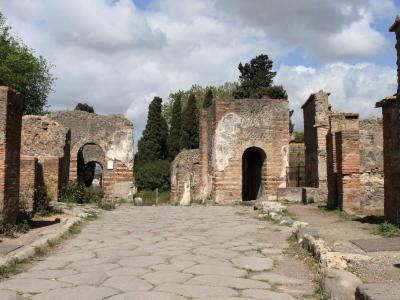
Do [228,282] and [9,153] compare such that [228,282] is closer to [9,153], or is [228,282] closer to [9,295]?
[9,295]

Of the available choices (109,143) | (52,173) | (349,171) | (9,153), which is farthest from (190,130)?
(9,153)

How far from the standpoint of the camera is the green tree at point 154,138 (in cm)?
4062

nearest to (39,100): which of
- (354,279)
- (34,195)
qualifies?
(34,195)

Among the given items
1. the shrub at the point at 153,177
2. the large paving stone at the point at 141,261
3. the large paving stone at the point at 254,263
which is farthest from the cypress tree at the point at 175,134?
the large paving stone at the point at 254,263

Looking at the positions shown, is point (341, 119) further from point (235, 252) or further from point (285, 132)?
point (235, 252)

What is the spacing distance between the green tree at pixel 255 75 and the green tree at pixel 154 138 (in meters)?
6.93

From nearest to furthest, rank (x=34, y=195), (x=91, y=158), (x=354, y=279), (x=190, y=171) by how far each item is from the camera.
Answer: (x=354, y=279) → (x=34, y=195) → (x=190, y=171) → (x=91, y=158)

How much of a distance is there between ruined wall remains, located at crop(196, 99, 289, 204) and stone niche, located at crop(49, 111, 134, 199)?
3670 millimetres

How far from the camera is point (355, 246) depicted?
6348mm

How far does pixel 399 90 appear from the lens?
844cm

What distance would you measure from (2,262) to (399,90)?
683 centimetres

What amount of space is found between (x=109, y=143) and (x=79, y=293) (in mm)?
15568

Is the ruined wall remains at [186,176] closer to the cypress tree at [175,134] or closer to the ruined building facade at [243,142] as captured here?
Result: the ruined building facade at [243,142]

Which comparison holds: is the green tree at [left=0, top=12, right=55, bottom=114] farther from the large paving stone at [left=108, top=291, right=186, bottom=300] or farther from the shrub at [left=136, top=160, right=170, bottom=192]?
the large paving stone at [left=108, top=291, right=186, bottom=300]
